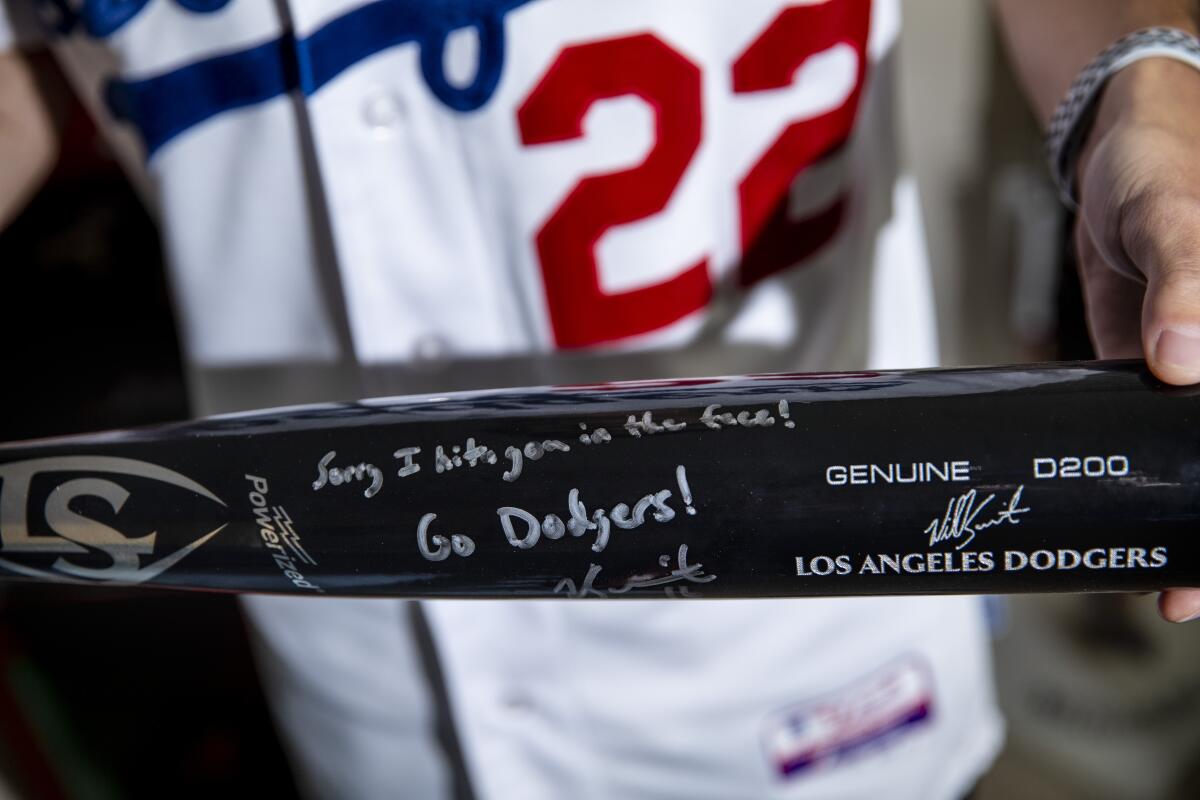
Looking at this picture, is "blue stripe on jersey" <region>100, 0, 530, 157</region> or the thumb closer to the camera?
the thumb

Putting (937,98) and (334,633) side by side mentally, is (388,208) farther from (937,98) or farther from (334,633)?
(937,98)

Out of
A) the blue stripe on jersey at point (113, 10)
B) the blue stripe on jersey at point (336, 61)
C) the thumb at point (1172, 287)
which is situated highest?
the blue stripe on jersey at point (113, 10)

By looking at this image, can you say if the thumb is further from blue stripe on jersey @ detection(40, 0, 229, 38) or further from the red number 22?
blue stripe on jersey @ detection(40, 0, 229, 38)

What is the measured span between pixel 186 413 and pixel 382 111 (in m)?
0.61

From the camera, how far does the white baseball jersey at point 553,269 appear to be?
1.36ft

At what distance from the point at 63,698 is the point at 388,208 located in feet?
2.46

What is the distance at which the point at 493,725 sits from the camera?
1.59 feet

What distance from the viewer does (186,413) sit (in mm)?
929

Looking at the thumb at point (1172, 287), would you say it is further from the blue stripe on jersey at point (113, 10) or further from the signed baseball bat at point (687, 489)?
the blue stripe on jersey at point (113, 10)

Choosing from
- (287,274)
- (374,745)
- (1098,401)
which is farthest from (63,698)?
(1098,401)

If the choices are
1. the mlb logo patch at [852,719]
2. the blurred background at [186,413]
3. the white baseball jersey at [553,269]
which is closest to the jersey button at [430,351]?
the white baseball jersey at [553,269]
